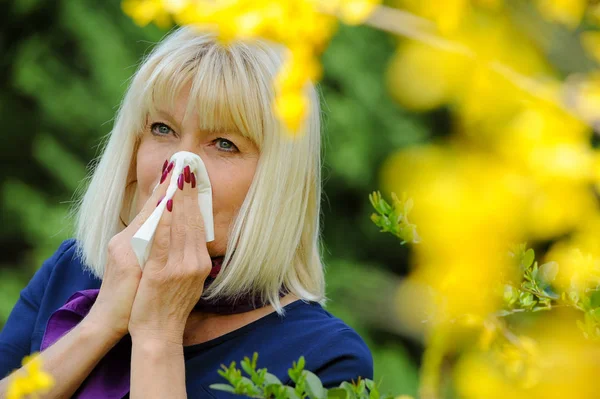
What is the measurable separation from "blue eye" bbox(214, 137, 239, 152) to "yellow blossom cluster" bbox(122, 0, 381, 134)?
114 cm

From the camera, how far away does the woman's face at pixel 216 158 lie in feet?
6.03

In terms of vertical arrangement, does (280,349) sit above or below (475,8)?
below

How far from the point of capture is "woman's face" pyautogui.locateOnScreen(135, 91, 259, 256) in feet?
6.03

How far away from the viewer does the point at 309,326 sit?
1.86 meters

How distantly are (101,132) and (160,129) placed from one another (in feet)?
9.23

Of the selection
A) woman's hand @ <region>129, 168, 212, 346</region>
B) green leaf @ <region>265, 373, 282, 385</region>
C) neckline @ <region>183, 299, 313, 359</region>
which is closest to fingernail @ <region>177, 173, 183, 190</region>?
woman's hand @ <region>129, 168, 212, 346</region>

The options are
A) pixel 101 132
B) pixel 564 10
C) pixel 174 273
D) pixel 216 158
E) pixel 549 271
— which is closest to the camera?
pixel 564 10

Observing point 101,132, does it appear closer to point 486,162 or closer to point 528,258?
point 528,258

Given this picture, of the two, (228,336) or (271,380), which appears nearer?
(271,380)

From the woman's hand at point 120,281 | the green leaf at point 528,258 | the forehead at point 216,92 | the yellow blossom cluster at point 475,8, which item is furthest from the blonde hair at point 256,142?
the yellow blossom cluster at point 475,8

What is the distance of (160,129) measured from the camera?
1942mm

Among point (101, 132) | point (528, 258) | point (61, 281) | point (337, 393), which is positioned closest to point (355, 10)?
point (337, 393)

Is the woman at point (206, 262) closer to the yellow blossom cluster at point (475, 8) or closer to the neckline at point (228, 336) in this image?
the neckline at point (228, 336)

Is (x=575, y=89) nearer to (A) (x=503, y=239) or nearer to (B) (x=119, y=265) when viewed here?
(A) (x=503, y=239)
